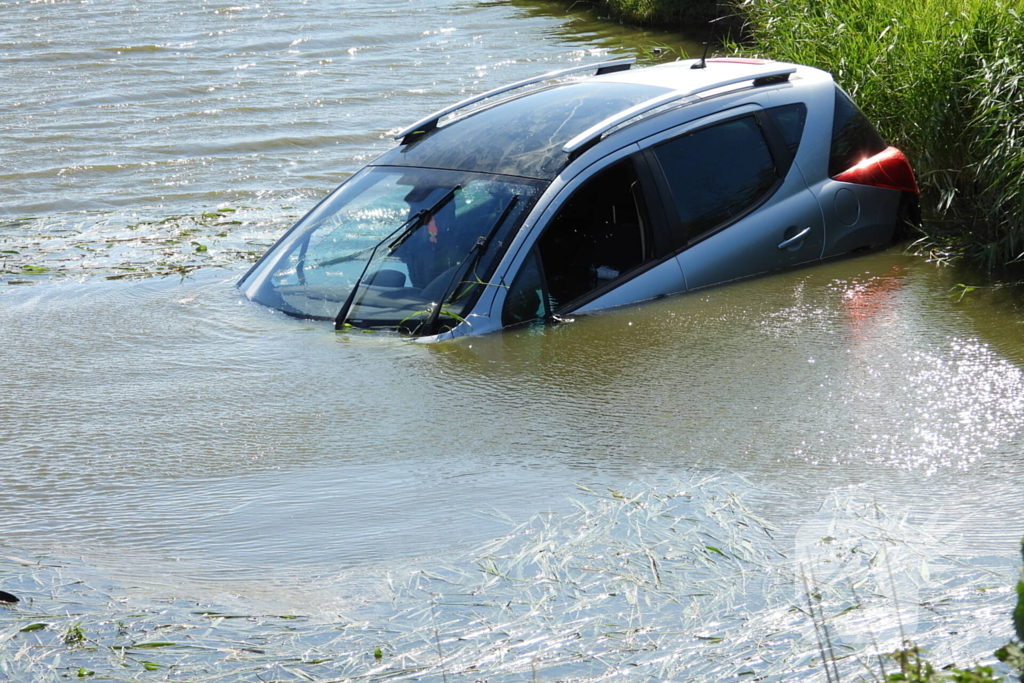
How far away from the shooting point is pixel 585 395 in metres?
5.00

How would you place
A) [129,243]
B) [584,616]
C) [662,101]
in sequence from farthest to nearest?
[129,243], [662,101], [584,616]

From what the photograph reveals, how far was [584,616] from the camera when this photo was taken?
3.16 m

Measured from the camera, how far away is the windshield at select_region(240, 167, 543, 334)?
18.2 feet

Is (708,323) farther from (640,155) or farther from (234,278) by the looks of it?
(234,278)

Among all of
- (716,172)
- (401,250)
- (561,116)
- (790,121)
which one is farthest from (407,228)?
(790,121)

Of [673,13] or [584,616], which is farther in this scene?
[673,13]

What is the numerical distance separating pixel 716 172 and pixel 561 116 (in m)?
0.86

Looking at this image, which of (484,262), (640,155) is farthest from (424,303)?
(640,155)

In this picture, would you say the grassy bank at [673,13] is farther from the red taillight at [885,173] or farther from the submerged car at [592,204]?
the submerged car at [592,204]

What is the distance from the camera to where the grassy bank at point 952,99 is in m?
6.58

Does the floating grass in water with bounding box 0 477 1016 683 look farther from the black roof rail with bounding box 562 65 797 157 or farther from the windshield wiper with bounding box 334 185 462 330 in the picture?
the black roof rail with bounding box 562 65 797 157

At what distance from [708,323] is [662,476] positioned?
176 cm

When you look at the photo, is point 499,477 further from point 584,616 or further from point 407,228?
point 407,228

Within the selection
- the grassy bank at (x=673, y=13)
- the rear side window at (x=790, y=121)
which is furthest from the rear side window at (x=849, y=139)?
the grassy bank at (x=673, y=13)
